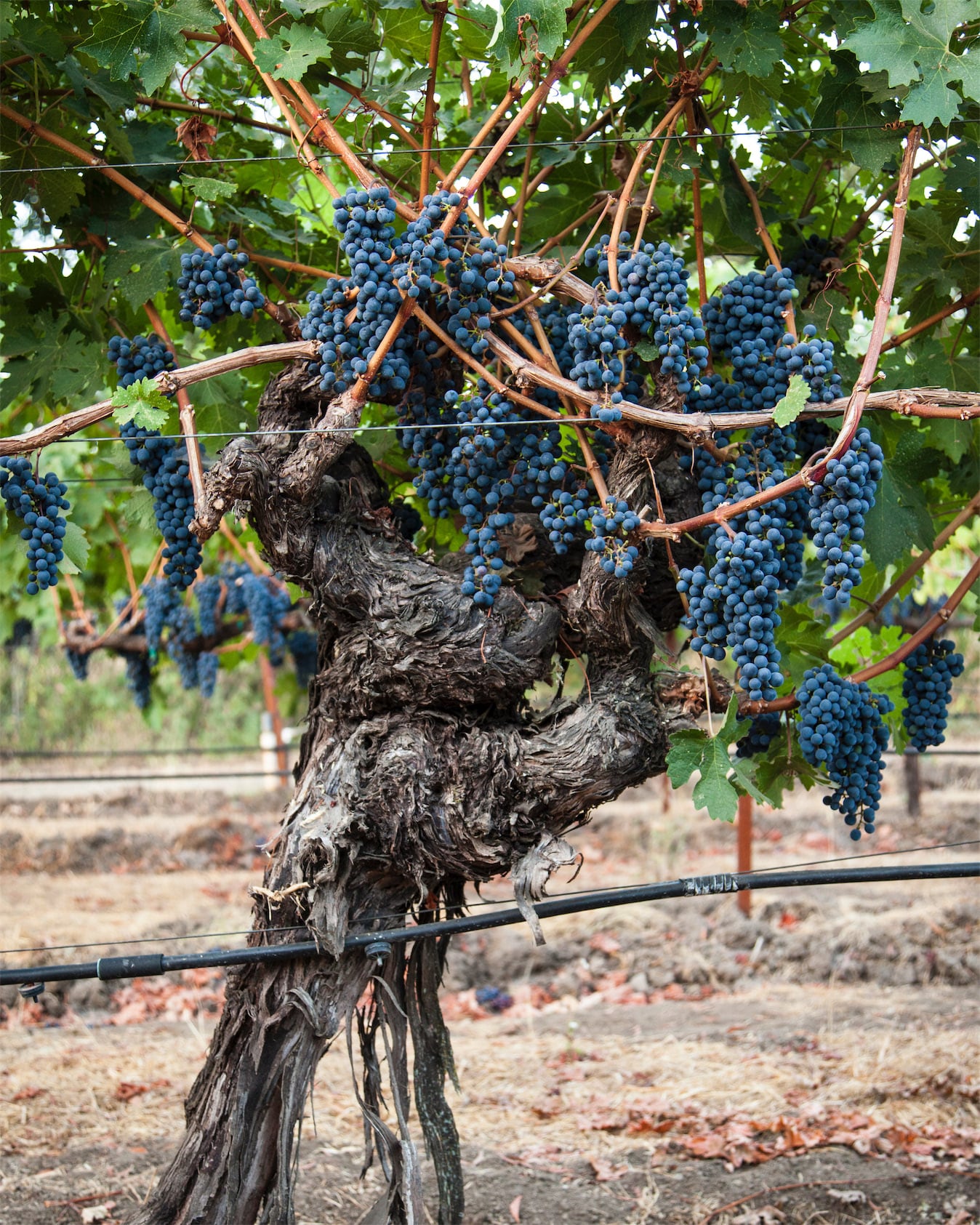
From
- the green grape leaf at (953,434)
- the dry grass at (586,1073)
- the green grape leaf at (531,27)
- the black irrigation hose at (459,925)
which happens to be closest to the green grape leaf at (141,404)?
the green grape leaf at (531,27)

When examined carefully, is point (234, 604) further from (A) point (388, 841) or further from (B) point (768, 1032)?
(A) point (388, 841)

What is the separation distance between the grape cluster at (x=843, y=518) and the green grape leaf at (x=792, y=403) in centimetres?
13

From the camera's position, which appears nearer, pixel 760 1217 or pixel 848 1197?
pixel 760 1217

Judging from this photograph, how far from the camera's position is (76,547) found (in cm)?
292

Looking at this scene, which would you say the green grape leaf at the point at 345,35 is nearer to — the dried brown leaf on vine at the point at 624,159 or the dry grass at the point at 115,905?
the dried brown leaf on vine at the point at 624,159

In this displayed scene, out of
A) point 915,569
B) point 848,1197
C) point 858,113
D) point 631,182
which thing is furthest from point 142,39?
point 848,1197

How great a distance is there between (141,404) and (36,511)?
1.39 feet

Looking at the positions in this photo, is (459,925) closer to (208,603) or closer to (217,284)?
(217,284)

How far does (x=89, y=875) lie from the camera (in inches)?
416

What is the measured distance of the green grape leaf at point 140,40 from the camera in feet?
8.39

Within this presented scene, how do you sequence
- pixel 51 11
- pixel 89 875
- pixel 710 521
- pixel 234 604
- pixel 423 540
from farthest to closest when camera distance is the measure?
pixel 89 875, pixel 234 604, pixel 423 540, pixel 51 11, pixel 710 521

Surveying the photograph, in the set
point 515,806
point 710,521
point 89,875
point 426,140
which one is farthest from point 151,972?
point 89,875

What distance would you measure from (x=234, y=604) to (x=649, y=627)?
6023 mm

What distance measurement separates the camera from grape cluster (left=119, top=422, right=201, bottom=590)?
2879mm
